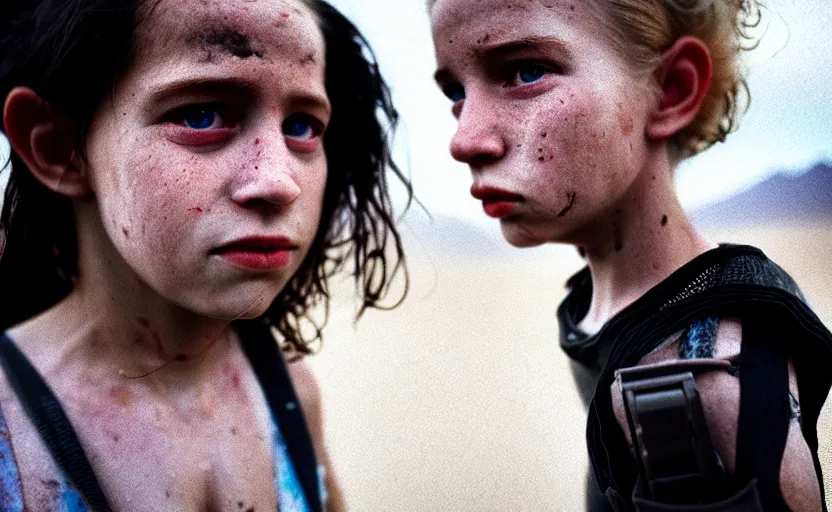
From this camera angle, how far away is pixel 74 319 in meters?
1.47

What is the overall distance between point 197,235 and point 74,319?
29cm

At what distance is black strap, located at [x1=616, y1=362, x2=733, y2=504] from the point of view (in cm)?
119

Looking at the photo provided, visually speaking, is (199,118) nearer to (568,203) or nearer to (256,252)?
(256,252)

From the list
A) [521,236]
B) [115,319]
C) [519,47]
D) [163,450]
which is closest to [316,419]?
[163,450]

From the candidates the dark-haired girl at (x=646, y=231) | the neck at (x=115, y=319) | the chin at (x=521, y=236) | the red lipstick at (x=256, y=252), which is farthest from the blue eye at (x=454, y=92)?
the neck at (x=115, y=319)

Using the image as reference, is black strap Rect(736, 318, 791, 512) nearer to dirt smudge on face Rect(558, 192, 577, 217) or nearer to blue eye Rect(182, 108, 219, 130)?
dirt smudge on face Rect(558, 192, 577, 217)

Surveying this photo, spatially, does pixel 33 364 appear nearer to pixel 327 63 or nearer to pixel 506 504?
pixel 327 63

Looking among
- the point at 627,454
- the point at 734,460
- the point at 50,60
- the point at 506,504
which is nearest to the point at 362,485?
the point at 506,504

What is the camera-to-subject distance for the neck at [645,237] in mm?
1382

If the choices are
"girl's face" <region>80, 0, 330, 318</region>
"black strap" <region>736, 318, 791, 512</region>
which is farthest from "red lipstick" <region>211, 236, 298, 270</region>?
"black strap" <region>736, 318, 791, 512</region>

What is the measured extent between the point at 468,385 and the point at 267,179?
1.64ft

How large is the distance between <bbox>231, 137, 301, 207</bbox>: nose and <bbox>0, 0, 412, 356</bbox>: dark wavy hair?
0.18 metres

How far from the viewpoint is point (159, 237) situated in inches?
53.6

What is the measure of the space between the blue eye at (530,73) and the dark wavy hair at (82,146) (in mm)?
298
